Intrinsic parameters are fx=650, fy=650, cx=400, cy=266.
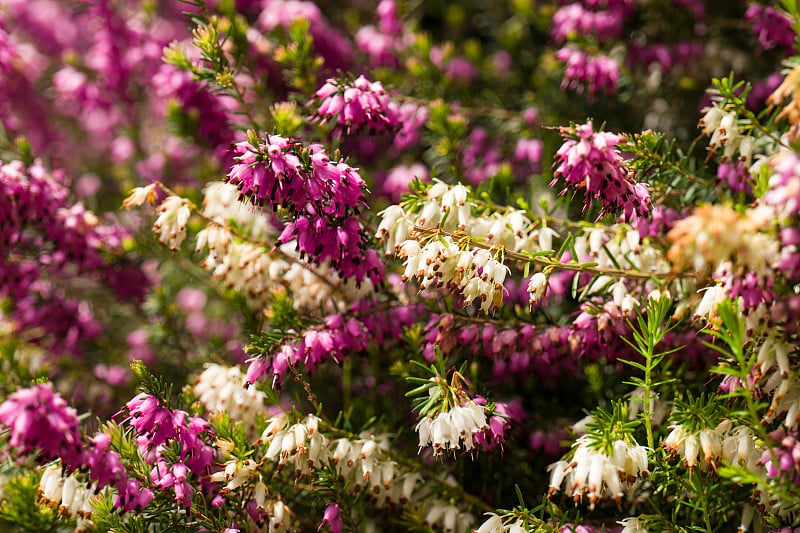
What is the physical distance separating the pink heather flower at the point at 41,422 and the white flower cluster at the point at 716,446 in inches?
73.5

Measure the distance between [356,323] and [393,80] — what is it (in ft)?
4.96

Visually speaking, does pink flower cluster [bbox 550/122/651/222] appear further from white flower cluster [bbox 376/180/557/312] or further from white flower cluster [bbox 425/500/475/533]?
white flower cluster [bbox 425/500/475/533]

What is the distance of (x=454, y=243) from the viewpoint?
2180 mm

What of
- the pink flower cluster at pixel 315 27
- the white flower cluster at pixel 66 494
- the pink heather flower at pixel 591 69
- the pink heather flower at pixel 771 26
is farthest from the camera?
the pink flower cluster at pixel 315 27

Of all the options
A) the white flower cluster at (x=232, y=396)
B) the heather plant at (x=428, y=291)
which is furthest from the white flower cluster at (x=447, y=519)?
the white flower cluster at (x=232, y=396)

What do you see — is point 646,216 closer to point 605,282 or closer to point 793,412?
point 605,282

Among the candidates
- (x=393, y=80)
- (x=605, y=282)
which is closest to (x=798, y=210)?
(x=605, y=282)

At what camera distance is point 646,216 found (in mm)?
2178

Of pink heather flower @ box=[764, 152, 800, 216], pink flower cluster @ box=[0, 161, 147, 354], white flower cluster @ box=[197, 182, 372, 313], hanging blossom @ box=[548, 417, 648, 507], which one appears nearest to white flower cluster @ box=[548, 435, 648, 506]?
hanging blossom @ box=[548, 417, 648, 507]

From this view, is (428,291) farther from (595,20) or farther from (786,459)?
(595,20)

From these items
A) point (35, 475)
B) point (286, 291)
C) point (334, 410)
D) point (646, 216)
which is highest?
point (646, 216)

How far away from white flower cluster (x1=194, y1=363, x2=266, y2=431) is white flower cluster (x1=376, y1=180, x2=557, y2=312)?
89 centimetres

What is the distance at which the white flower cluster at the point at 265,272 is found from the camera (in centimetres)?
274

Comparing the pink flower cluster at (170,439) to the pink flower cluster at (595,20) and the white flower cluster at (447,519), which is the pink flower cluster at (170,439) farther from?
the pink flower cluster at (595,20)
